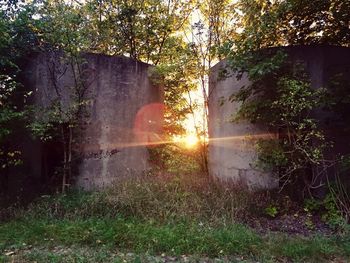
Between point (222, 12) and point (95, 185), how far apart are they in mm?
6258

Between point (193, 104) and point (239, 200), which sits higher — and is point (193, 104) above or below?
above

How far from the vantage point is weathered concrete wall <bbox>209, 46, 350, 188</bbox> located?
7688mm

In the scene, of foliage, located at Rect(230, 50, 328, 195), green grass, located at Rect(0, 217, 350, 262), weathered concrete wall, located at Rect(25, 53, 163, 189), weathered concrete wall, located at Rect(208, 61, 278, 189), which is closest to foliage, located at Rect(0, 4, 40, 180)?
weathered concrete wall, located at Rect(25, 53, 163, 189)

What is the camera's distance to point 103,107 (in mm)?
9039

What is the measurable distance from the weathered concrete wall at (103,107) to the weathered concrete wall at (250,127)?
2.16 m

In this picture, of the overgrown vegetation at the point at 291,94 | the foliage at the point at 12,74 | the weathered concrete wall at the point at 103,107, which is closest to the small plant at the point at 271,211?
the overgrown vegetation at the point at 291,94

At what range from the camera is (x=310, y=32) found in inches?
317

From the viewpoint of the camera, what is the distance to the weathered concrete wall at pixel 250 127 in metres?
7.69

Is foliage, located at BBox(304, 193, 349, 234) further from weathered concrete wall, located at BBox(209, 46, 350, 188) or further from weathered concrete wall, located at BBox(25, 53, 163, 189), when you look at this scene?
weathered concrete wall, located at BBox(25, 53, 163, 189)

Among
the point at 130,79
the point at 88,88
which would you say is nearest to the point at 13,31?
the point at 88,88

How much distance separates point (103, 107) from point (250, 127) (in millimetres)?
3875

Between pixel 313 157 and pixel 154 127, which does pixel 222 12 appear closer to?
pixel 154 127

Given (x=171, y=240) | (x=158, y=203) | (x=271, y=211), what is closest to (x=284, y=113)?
(x=271, y=211)

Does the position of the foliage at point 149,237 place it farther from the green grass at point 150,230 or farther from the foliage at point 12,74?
the foliage at point 12,74
